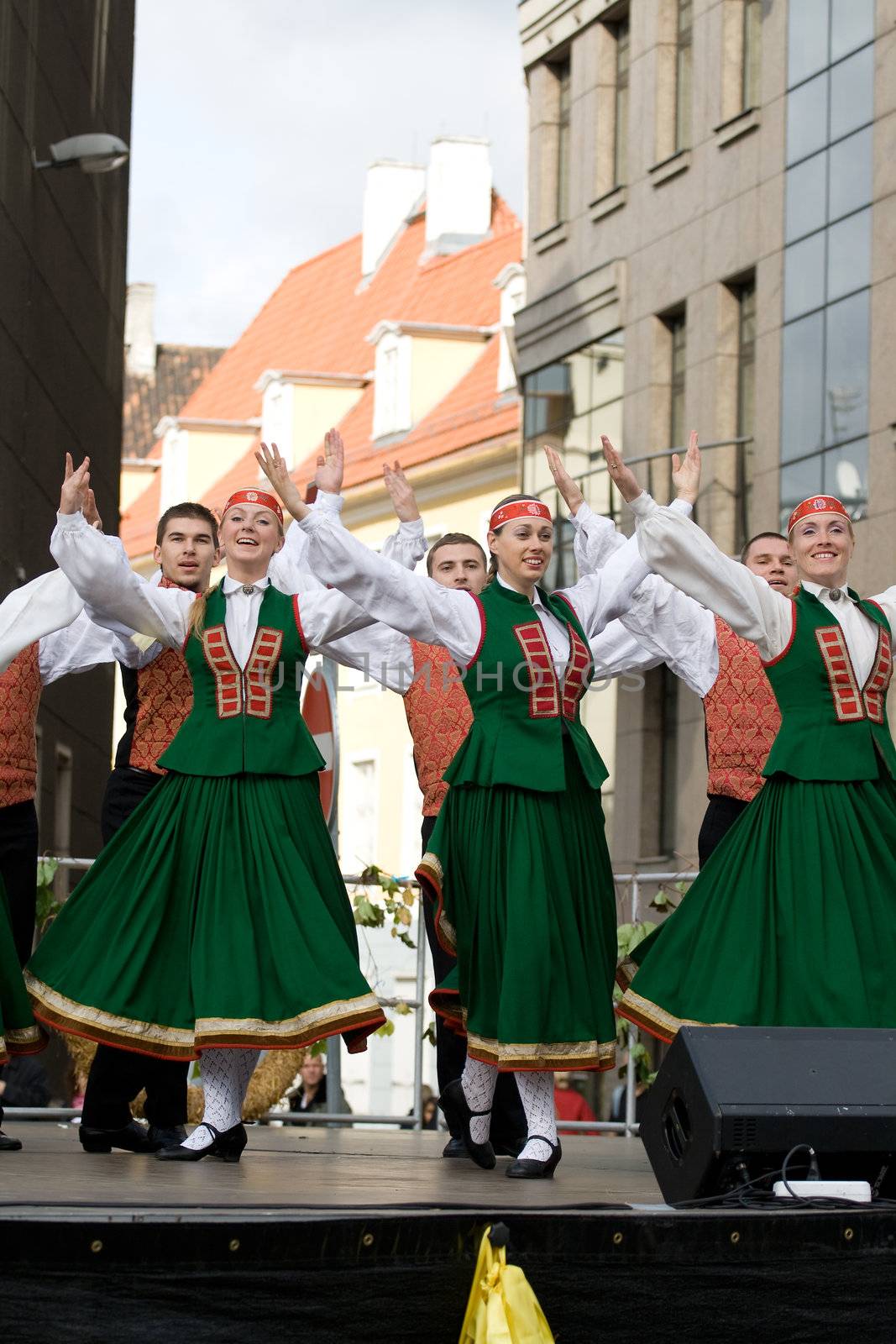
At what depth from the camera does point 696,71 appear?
21797mm

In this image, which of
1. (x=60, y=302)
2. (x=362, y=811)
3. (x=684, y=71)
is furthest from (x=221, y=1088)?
(x=362, y=811)

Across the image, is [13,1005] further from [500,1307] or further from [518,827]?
[500,1307]

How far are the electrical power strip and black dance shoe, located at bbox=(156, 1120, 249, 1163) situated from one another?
1.86 m

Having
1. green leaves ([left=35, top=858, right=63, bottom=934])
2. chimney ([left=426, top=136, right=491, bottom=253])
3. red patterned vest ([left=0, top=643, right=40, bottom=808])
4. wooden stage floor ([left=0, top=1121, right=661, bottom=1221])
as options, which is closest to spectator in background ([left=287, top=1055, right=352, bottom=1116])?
green leaves ([left=35, top=858, right=63, bottom=934])

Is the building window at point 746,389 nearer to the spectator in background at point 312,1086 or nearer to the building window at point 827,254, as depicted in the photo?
the building window at point 827,254

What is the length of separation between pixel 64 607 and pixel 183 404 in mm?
39317

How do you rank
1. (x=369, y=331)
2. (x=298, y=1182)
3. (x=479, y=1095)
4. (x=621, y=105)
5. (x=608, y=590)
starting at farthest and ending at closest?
1. (x=369, y=331)
2. (x=621, y=105)
3. (x=608, y=590)
4. (x=479, y=1095)
5. (x=298, y=1182)

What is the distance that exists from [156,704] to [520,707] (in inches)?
47.6

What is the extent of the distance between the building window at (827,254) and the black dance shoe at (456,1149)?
40.0 ft

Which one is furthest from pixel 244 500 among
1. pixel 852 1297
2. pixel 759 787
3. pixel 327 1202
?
pixel 852 1297

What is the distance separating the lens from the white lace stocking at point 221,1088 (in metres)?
5.80

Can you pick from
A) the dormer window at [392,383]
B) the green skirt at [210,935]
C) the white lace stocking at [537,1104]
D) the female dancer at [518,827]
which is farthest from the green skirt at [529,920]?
the dormer window at [392,383]

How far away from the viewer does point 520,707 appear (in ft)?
19.6

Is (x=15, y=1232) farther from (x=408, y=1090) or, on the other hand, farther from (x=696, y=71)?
(x=408, y=1090)
